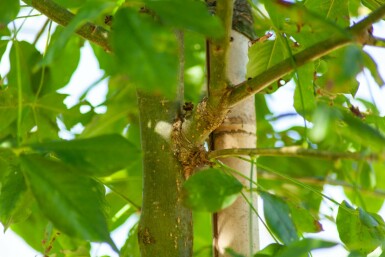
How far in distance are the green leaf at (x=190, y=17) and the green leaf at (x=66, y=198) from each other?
0.12 meters

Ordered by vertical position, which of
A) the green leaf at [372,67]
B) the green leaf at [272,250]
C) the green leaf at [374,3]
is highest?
the green leaf at [374,3]

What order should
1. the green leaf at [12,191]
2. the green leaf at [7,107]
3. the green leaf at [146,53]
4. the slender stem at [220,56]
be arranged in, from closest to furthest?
1. the green leaf at [146,53]
2. the slender stem at [220,56]
3. the green leaf at [12,191]
4. the green leaf at [7,107]

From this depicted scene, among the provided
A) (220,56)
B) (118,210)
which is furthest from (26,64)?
(220,56)

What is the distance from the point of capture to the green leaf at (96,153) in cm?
45

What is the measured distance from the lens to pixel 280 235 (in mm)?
505

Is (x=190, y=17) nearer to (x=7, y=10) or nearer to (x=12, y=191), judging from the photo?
(x=7, y=10)

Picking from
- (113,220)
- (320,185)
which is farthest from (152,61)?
(320,185)

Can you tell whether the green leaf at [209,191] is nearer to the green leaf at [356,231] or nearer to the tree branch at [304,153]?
the tree branch at [304,153]

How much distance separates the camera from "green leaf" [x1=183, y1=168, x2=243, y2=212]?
51cm

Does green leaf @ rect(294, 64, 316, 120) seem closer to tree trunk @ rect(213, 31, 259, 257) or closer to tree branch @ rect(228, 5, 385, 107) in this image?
tree trunk @ rect(213, 31, 259, 257)

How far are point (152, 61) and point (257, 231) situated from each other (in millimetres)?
386

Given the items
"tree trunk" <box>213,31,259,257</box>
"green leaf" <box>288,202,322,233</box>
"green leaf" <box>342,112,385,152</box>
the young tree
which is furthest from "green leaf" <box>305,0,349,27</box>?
"green leaf" <box>342,112,385,152</box>

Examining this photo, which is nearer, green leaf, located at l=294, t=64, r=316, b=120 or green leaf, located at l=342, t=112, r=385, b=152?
green leaf, located at l=342, t=112, r=385, b=152

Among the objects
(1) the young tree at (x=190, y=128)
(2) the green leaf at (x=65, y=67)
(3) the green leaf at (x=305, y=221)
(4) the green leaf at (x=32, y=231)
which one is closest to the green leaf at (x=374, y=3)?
(1) the young tree at (x=190, y=128)
